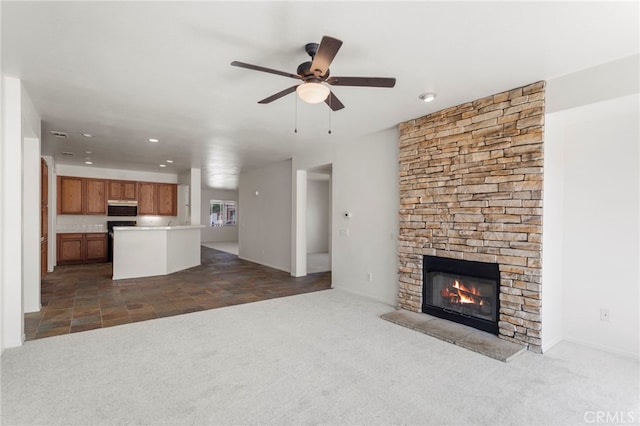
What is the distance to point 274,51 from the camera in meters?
2.47

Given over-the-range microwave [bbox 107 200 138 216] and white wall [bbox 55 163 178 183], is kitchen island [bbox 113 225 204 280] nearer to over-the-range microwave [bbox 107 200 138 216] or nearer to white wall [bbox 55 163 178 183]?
over-the-range microwave [bbox 107 200 138 216]

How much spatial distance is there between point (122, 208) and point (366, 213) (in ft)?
23.8

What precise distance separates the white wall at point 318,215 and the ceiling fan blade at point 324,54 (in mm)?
8338

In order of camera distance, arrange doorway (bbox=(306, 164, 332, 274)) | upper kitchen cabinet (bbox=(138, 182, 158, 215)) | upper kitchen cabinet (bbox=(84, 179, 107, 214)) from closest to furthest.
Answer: upper kitchen cabinet (bbox=(84, 179, 107, 214)), upper kitchen cabinet (bbox=(138, 182, 158, 215)), doorway (bbox=(306, 164, 332, 274))

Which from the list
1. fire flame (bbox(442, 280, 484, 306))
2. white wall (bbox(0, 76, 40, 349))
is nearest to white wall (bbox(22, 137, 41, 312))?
white wall (bbox(0, 76, 40, 349))

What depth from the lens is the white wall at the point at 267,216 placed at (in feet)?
23.8

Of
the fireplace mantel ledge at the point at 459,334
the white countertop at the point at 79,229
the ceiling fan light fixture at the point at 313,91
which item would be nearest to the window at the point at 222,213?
the white countertop at the point at 79,229

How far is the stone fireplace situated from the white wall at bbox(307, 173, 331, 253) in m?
6.42

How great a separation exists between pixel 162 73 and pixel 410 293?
377 cm

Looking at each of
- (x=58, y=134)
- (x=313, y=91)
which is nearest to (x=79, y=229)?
(x=58, y=134)

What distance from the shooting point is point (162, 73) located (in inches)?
113

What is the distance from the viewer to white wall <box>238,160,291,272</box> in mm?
7246

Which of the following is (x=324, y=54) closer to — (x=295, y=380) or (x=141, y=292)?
(x=295, y=380)

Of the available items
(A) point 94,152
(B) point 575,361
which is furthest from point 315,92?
(A) point 94,152
